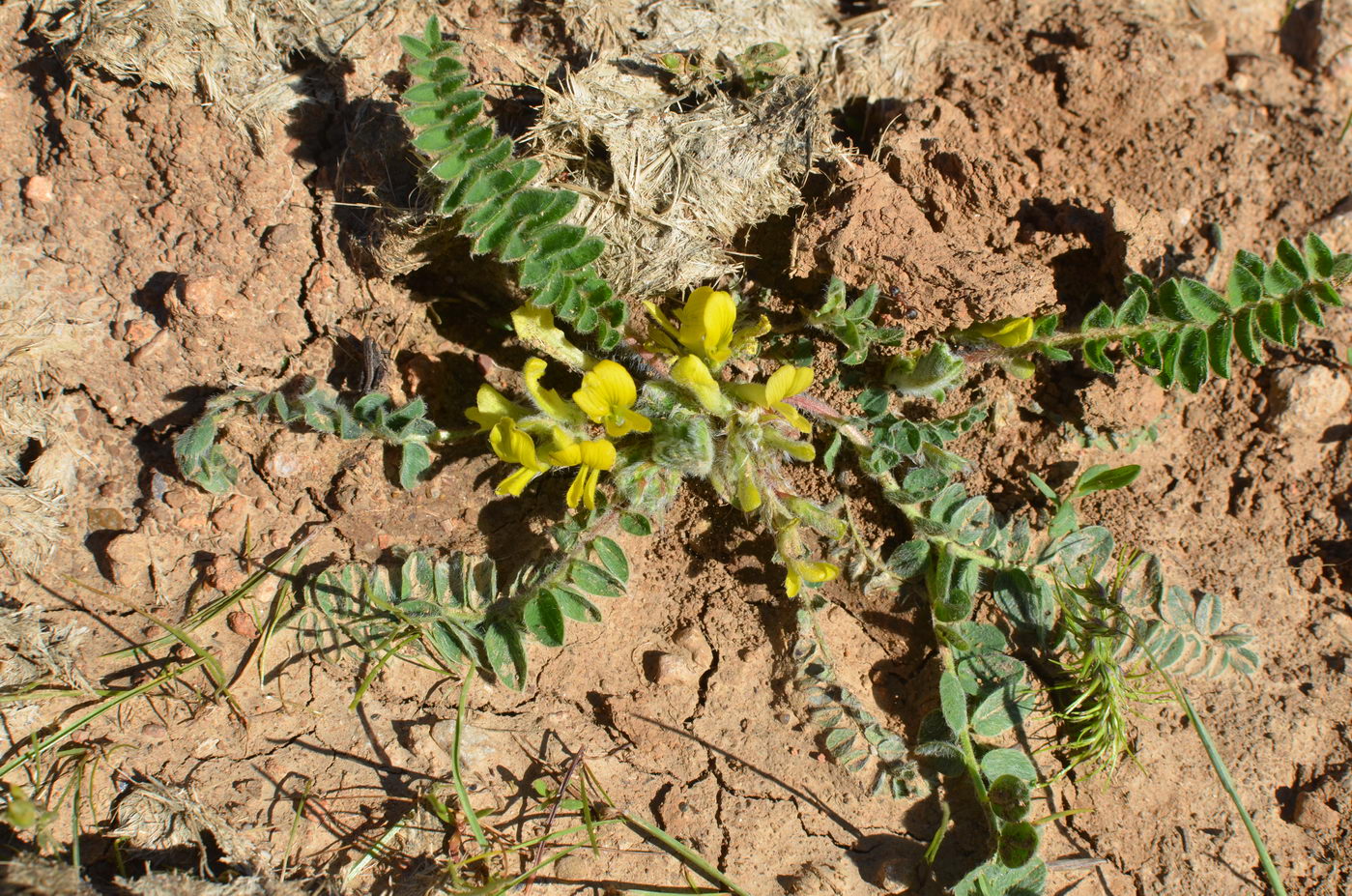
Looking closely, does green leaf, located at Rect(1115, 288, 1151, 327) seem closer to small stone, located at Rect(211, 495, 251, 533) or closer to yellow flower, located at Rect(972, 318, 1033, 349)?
yellow flower, located at Rect(972, 318, 1033, 349)

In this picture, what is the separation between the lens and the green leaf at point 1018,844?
2.63m

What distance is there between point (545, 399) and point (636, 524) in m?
0.52

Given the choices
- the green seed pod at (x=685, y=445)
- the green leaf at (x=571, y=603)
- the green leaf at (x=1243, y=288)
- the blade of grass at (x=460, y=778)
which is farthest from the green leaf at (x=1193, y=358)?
the blade of grass at (x=460, y=778)

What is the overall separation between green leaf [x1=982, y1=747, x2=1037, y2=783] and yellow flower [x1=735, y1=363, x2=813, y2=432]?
1247 mm

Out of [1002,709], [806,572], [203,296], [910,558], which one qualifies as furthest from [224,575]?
[1002,709]

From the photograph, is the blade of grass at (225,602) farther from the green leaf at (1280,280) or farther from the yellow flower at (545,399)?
the green leaf at (1280,280)

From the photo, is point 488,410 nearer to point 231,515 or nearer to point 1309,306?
point 231,515

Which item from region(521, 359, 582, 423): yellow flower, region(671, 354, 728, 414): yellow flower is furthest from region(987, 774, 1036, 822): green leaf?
region(521, 359, 582, 423): yellow flower

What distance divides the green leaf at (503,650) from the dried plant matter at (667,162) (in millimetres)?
1300

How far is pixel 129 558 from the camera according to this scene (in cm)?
297

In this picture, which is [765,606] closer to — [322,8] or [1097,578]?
[1097,578]

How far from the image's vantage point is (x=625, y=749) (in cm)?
295

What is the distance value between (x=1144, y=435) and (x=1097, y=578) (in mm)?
589

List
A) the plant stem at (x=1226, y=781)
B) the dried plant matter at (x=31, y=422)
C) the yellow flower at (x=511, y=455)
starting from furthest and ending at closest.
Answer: the dried plant matter at (x=31, y=422) < the yellow flower at (x=511, y=455) < the plant stem at (x=1226, y=781)
